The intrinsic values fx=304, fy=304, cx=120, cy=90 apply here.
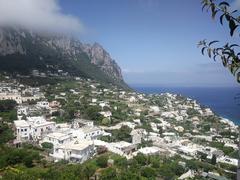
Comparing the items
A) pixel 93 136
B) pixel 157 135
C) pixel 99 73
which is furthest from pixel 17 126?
pixel 99 73

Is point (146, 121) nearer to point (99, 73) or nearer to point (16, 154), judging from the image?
point (16, 154)

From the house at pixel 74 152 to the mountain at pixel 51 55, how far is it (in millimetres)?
59589

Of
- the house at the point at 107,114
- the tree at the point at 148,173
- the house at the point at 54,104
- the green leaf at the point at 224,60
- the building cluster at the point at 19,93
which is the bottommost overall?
the tree at the point at 148,173

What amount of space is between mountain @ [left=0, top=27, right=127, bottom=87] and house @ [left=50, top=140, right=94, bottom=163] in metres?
59.6

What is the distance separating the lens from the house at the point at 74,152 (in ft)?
93.5

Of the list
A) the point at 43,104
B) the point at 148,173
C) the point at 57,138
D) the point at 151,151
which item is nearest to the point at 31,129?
the point at 57,138

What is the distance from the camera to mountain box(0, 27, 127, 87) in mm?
93125

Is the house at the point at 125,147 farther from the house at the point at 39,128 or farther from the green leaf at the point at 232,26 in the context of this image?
the green leaf at the point at 232,26

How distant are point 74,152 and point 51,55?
288 ft

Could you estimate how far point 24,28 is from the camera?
388 ft

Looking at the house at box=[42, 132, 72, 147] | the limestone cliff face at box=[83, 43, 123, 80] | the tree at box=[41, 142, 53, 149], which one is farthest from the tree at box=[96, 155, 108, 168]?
the limestone cliff face at box=[83, 43, 123, 80]

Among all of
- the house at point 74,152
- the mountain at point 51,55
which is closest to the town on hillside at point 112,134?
the house at point 74,152

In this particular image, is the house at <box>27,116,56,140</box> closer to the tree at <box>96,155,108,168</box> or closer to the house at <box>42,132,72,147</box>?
the house at <box>42,132,72,147</box>

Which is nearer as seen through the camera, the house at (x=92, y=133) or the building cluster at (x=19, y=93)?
the house at (x=92, y=133)
